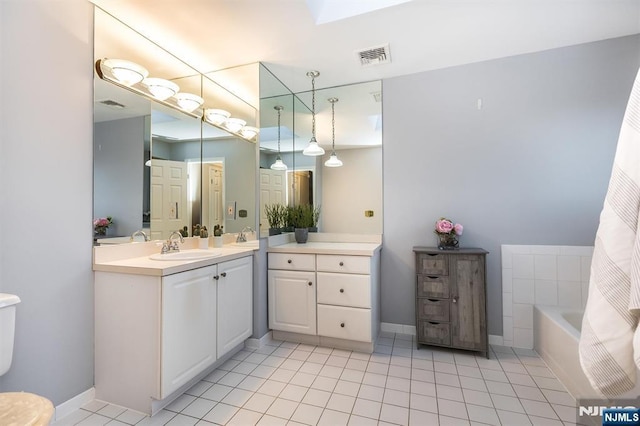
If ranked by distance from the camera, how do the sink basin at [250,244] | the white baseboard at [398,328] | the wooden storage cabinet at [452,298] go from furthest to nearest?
1. the white baseboard at [398,328]
2. the sink basin at [250,244]
3. the wooden storage cabinet at [452,298]

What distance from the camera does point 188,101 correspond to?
2.49 meters

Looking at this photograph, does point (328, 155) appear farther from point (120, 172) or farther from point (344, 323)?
point (120, 172)

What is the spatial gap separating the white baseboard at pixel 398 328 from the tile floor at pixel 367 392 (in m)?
0.29

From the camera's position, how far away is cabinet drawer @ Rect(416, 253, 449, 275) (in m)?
2.37

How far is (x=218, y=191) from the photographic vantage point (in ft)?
8.96

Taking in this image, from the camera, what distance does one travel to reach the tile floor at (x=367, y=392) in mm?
1589

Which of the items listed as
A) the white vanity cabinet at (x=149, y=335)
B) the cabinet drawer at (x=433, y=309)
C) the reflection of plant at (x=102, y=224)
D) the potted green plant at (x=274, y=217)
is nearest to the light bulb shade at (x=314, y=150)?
the potted green plant at (x=274, y=217)

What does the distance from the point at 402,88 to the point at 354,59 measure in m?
0.61

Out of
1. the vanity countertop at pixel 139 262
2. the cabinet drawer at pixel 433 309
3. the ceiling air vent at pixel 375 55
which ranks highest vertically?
the ceiling air vent at pixel 375 55

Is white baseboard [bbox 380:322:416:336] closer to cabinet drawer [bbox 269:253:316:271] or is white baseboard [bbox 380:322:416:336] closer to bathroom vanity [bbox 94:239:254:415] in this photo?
cabinet drawer [bbox 269:253:316:271]

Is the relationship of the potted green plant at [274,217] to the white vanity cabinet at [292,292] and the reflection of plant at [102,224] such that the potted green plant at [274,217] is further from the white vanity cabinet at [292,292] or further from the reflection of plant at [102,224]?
the reflection of plant at [102,224]

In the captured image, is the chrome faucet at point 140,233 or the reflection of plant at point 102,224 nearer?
the reflection of plant at point 102,224

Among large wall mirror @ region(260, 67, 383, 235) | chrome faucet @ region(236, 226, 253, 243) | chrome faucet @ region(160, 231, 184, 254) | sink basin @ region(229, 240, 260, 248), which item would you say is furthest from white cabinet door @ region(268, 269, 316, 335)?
chrome faucet @ region(160, 231, 184, 254)

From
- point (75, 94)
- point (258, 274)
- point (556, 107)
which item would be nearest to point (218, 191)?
point (258, 274)
